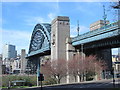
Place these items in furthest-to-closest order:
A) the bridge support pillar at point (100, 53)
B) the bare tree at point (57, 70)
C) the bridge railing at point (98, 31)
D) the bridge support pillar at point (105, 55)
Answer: the bridge support pillar at point (105, 55) → the bridge support pillar at point (100, 53) → the bare tree at point (57, 70) → the bridge railing at point (98, 31)

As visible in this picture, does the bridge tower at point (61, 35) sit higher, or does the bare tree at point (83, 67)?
the bridge tower at point (61, 35)

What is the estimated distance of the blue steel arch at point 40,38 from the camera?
104 metres

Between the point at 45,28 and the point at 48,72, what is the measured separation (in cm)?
4613

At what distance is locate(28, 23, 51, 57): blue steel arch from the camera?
341 ft

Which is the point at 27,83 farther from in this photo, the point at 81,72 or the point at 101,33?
the point at 101,33

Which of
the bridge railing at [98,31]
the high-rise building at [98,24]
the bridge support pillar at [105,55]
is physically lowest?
the bridge support pillar at [105,55]

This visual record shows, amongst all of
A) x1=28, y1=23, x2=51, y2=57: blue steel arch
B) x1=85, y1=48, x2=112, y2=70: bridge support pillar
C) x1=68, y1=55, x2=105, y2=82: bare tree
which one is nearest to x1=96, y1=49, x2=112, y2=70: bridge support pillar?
x1=85, y1=48, x2=112, y2=70: bridge support pillar

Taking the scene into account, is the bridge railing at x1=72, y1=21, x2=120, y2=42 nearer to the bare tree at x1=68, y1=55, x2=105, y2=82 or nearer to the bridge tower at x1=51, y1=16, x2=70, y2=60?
the bridge tower at x1=51, y1=16, x2=70, y2=60

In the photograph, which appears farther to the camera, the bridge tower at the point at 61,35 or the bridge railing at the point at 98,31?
the bridge tower at the point at 61,35

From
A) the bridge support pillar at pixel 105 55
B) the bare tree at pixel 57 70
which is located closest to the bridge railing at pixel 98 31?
the bare tree at pixel 57 70

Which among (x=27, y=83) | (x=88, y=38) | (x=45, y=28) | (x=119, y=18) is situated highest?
(x=45, y=28)

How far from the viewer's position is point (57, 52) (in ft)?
248

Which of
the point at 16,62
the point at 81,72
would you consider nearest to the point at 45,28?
the point at 81,72

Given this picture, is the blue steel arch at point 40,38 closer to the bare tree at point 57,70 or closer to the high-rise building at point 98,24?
the high-rise building at point 98,24
